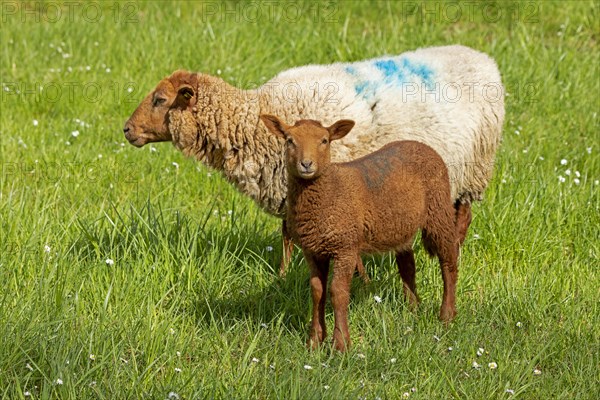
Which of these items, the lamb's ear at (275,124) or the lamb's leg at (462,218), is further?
the lamb's leg at (462,218)

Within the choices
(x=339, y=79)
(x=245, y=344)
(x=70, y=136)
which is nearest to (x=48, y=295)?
(x=245, y=344)

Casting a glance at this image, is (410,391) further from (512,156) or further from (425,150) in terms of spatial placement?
(512,156)

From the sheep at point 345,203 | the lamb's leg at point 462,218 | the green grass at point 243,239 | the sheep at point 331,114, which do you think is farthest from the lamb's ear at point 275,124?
the lamb's leg at point 462,218

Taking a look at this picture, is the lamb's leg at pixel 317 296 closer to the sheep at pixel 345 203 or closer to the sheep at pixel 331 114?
the sheep at pixel 345 203

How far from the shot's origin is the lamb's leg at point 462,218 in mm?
6155

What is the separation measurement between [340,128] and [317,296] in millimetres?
808

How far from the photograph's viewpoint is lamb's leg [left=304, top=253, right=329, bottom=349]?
15.6 ft

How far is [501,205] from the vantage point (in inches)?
257

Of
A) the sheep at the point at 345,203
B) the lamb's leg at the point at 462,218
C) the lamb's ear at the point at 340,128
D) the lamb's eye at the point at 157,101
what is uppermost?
the lamb's ear at the point at 340,128

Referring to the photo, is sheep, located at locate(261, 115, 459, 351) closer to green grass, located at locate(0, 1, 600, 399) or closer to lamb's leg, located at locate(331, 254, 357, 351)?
lamb's leg, located at locate(331, 254, 357, 351)

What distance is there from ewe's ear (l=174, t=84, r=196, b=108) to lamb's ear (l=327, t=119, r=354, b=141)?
1334 mm

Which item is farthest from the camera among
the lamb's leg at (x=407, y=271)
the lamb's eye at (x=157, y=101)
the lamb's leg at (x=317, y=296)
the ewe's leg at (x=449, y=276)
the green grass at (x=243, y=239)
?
the lamb's eye at (x=157, y=101)

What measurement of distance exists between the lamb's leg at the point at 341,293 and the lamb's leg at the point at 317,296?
0.10 m

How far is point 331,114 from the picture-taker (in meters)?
5.82
